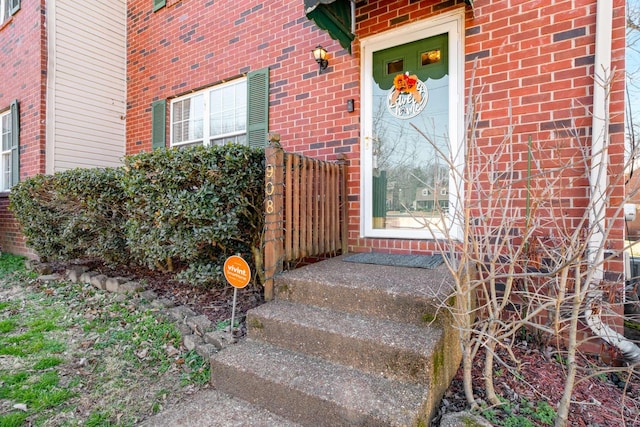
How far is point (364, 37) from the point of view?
3674 millimetres

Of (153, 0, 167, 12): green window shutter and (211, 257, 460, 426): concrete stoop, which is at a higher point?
(153, 0, 167, 12): green window shutter

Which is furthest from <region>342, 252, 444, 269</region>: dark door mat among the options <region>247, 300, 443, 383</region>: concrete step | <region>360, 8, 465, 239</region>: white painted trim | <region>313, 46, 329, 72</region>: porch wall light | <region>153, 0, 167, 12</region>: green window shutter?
<region>153, 0, 167, 12</region>: green window shutter

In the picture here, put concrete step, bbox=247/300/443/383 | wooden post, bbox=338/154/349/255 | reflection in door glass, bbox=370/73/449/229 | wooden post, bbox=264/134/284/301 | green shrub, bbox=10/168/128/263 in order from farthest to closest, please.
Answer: green shrub, bbox=10/168/128/263
wooden post, bbox=338/154/349/255
reflection in door glass, bbox=370/73/449/229
wooden post, bbox=264/134/284/301
concrete step, bbox=247/300/443/383

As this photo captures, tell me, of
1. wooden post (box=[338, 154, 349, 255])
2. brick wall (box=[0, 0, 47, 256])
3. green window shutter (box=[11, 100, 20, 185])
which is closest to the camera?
wooden post (box=[338, 154, 349, 255])

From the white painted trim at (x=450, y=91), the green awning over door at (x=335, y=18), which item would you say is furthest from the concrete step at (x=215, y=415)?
the green awning over door at (x=335, y=18)

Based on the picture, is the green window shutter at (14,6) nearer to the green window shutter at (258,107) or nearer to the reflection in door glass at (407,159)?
the green window shutter at (258,107)

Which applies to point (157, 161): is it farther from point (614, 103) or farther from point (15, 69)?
point (15, 69)

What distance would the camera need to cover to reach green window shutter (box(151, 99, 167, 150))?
5.59 metres

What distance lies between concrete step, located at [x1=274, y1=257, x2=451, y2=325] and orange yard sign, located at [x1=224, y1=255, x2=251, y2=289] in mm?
275

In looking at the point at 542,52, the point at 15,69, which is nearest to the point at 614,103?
the point at 542,52

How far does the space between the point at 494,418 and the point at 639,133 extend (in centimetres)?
251

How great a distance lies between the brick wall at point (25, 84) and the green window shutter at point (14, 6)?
0.08 m

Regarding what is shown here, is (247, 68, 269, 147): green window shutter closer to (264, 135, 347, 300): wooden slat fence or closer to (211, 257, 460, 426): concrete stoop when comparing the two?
(264, 135, 347, 300): wooden slat fence

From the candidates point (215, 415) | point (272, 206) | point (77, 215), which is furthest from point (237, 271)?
point (77, 215)
